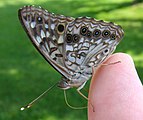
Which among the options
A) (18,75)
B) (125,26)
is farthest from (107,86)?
(125,26)

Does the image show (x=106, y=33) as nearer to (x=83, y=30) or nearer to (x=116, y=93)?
(x=83, y=30)

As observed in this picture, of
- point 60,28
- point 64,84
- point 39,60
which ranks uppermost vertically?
point 60,28

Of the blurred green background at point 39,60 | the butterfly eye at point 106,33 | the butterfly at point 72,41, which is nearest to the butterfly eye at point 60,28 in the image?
the butterfly at point 72,41

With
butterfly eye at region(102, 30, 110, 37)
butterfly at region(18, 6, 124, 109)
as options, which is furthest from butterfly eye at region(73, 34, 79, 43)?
butterfly eye at region(102, 30, 110, 37)

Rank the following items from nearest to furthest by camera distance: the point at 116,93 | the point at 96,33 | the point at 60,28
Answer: the point at 116,93, the point at 60,28, the point at 96,33

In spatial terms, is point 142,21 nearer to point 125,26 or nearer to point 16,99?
point 125,26

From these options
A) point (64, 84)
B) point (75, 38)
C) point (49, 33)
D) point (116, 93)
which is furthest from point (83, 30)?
point (116, 93)

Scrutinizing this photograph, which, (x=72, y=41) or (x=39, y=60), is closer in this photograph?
(x=72, y=41)
